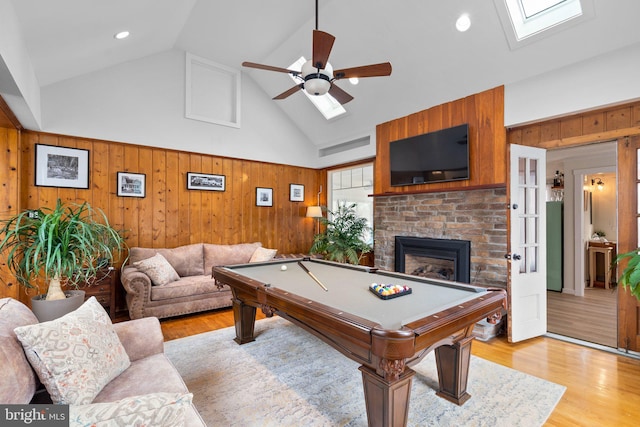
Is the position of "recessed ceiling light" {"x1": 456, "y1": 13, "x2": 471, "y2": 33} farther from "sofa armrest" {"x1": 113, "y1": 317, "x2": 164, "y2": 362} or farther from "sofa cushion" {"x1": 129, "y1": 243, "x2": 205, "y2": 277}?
"sofa cushion" {"x1": 129, "y1": 243, "x2": 205, "y2": 277}

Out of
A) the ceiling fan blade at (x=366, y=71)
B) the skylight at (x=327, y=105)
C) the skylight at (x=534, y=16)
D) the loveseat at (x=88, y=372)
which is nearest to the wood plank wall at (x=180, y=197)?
the skylight at (x=327, y=105)

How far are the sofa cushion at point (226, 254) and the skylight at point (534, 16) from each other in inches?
175

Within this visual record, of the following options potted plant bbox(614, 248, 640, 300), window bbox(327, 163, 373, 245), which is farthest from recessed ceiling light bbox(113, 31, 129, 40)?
potted plant bbox(614, 248, 640, 300)

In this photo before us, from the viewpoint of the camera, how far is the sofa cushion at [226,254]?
15.3 ft

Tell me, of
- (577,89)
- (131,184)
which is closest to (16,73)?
(131,184)

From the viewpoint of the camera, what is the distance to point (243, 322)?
305cm

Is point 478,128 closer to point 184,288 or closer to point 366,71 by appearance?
point 366,71

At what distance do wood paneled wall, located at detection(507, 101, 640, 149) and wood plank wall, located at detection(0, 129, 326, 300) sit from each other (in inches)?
149

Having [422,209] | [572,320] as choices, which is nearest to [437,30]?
[422,209]

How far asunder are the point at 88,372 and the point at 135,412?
716mm

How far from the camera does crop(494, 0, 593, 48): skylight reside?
8.81 ft

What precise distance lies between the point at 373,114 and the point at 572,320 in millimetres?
3830

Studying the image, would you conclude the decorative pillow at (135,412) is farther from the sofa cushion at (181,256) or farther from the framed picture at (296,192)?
the framed picture at (296,192)

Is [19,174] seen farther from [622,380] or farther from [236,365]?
[622,380]
